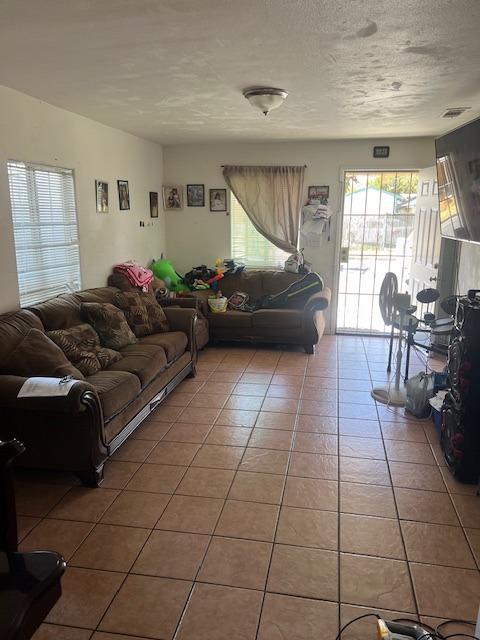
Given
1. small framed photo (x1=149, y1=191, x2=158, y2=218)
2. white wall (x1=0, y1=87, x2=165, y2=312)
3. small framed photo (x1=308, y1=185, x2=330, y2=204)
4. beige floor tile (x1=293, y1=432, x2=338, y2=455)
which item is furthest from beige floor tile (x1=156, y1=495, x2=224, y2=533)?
small framed photo (x1=308, y1=185, x2=330, y2=204)

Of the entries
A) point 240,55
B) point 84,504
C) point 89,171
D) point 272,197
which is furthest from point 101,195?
Result: point 84,504

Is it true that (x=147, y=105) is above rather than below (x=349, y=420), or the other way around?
above

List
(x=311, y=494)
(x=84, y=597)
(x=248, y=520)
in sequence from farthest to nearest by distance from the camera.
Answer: (x=311, y=494) < (x=248, y=520) < (x=84, y=597)

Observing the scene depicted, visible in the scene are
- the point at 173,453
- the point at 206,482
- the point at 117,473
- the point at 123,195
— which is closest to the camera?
the point at 206,482

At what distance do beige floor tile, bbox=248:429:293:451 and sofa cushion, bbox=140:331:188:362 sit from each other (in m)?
0.99

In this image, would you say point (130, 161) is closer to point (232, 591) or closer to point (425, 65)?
point (425, 65)

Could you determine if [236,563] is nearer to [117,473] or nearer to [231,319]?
[117,473]

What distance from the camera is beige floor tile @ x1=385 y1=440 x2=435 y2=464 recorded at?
2975 mm

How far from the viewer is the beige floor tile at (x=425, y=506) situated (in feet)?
7.87

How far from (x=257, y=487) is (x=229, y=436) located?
0.64 meters

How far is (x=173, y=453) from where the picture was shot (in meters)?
3.05

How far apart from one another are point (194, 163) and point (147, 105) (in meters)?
2.37

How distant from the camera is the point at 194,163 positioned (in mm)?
5930

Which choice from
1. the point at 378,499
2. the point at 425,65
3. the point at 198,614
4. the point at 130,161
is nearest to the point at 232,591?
the point at 198,614
